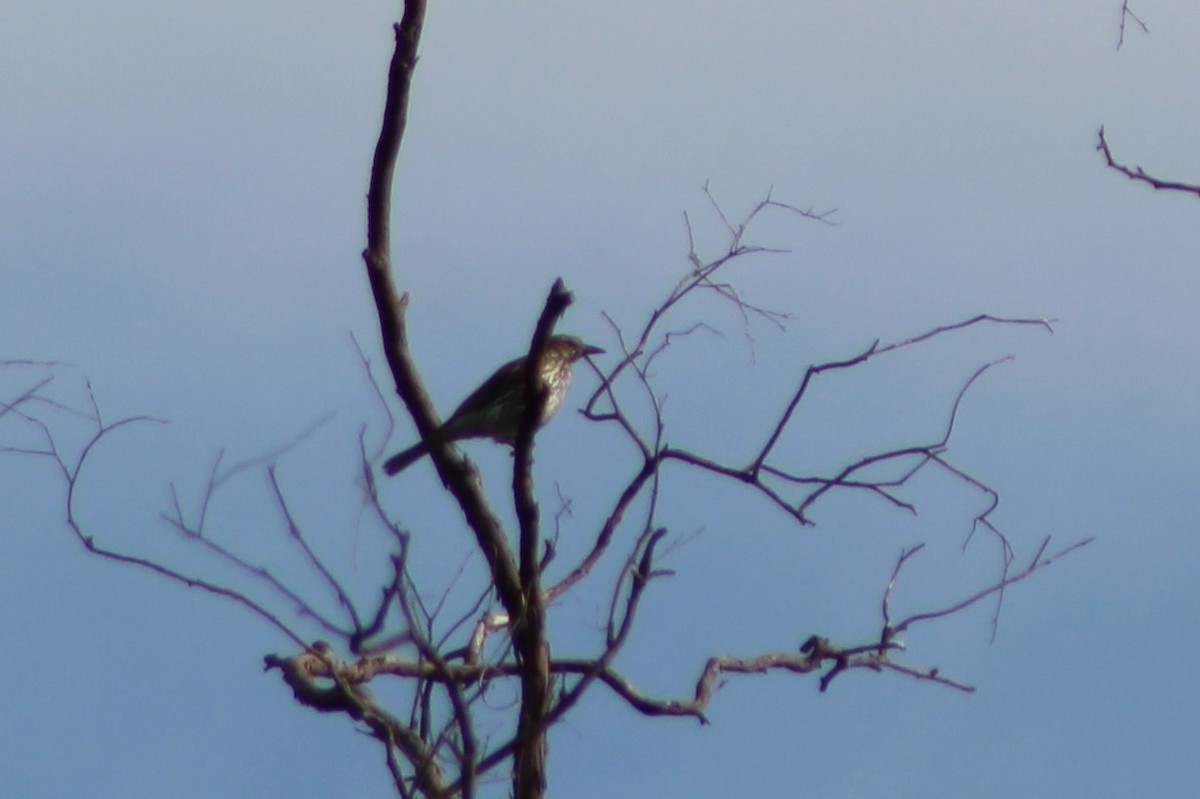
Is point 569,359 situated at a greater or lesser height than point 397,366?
greater

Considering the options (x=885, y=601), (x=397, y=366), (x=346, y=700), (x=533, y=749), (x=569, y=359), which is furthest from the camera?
(x=569, y=359)

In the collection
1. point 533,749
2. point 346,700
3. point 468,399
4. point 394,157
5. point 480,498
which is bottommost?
point 533,749

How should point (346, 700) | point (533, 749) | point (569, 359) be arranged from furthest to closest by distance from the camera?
point (569, 359) < point (346, 700) < point (533, 749)

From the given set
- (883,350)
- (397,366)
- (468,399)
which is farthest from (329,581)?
(468,399)

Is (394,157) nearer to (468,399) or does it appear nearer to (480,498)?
(480,498)

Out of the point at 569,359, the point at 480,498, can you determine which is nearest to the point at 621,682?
the point at 480,498

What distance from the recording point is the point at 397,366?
651 centimetres

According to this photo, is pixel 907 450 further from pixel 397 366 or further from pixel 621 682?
pixel 397 366

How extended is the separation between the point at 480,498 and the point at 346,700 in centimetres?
89

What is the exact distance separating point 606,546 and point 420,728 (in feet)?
4.13

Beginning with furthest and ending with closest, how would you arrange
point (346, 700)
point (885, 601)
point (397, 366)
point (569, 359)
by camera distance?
point (569, 359)
point (885, 601)
point (397, 366)
point (346, 700)

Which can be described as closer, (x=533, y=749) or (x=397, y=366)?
(x=533, y=749)

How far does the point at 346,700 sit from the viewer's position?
20.0ft

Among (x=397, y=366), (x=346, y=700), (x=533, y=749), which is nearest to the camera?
(x=533, y=749)
